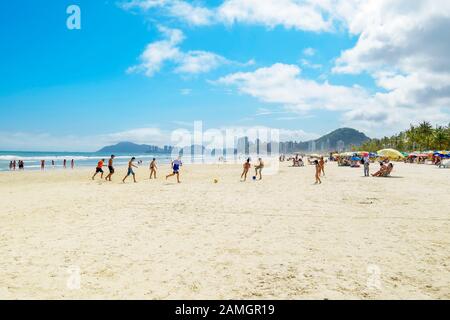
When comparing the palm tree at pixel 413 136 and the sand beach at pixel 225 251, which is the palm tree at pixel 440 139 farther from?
the sand beach at pixel 225 251

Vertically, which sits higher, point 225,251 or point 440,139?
point 440,139

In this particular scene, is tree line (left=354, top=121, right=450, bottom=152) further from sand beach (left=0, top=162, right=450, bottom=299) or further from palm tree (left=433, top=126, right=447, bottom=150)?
sand beach (left=0, top=162, right=450, bottom=299)

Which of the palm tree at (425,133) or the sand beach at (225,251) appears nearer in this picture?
the sand beach at (225,251)

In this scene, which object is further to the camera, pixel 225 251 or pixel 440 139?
pixel 440 139

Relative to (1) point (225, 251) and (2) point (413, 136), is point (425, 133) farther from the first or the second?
(1) point (225, 251)

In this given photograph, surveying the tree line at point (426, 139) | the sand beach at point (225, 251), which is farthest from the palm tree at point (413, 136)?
the sand beach at point (225, 251)

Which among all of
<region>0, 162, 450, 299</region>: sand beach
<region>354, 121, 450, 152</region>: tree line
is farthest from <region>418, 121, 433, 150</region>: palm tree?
<region>0, 162, 450, 299</region>: sand beach

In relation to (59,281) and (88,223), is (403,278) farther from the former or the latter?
(88,223)

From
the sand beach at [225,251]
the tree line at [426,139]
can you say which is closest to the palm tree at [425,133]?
the tree line at [426,139]

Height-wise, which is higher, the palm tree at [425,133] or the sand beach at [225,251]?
the palm tree at [425,133]

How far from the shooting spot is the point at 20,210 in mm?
12117

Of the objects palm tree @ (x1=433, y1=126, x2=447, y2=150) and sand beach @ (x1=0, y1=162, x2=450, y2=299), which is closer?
sand beach @ (x1=0, y1=162, x2=450, y2=299)

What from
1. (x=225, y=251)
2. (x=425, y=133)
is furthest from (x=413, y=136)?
(x=225, y=251)

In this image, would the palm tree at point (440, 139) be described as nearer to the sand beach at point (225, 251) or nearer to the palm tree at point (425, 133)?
the palm tree at point (425, 133)
